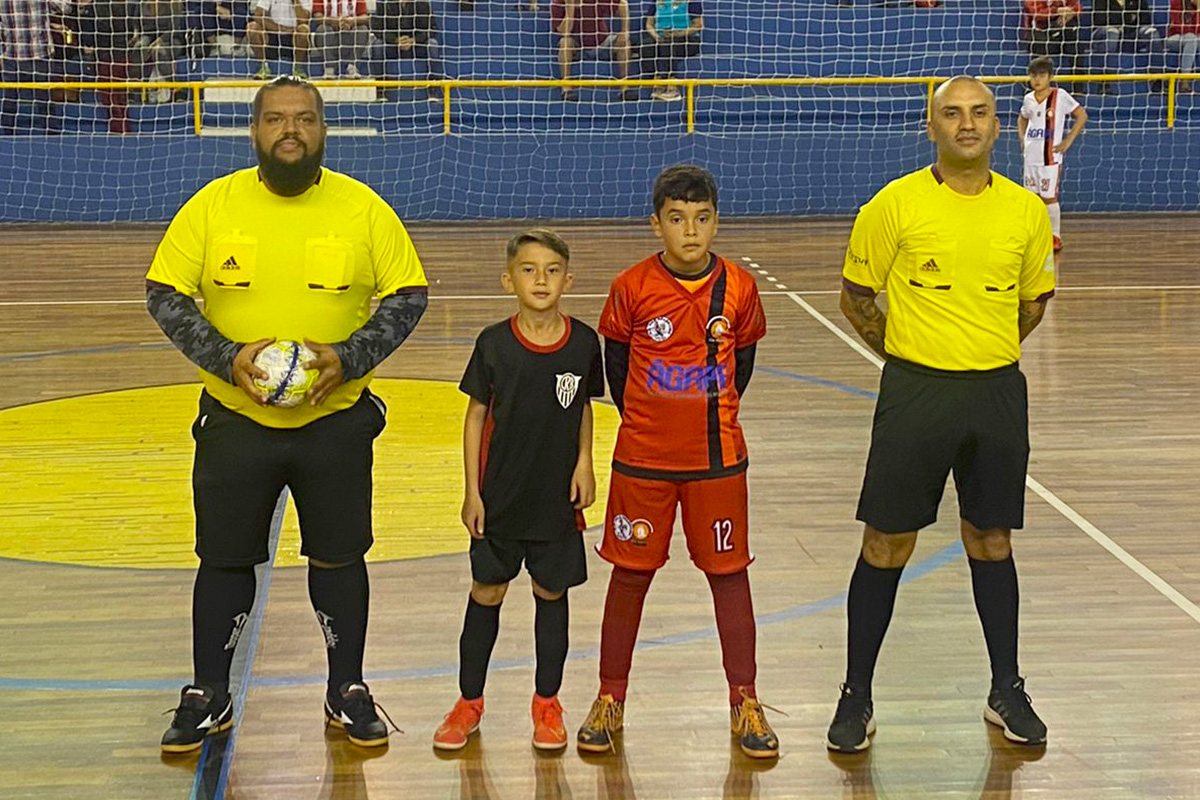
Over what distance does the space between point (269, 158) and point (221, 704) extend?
1.44 m

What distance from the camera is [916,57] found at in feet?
62.6

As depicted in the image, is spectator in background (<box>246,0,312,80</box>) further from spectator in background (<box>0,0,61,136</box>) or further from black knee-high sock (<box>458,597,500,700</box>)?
black knee-high sock (<box>458,597,500,700</box>)

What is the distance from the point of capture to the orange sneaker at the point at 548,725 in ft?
14.0

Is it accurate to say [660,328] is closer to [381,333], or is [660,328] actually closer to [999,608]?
[381,333]

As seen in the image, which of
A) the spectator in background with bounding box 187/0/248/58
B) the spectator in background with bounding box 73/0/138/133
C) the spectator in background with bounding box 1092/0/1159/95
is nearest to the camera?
the spectator in background with bounding box 73/0/138/133

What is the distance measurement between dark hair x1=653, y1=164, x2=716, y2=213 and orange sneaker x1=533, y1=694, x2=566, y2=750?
4.30ft

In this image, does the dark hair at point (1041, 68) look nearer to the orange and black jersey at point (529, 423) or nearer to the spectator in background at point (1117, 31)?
the spectator in background at point (1117, 31)

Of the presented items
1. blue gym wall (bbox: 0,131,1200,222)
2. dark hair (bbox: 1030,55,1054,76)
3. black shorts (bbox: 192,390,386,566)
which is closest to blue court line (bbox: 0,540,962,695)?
black shorts (bbox: 192,390,386,566)

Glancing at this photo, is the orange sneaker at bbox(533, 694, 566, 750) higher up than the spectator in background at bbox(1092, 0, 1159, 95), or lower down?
lower down

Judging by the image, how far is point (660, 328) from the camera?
4.16m

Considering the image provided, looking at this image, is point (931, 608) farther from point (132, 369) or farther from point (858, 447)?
point (132, 369)

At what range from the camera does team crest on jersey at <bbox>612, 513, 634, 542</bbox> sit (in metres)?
4.22

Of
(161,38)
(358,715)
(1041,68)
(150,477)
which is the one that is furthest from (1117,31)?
(358,715)

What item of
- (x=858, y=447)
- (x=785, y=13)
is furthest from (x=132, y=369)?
(x=785, y=13)
